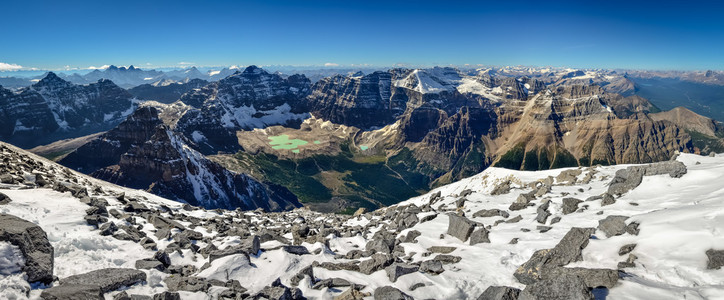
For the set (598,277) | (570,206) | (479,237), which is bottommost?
(479,237)

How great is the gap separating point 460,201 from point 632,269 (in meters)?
23.8

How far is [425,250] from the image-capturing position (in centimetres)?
2394

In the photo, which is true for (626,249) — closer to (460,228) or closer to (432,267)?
(432,267)

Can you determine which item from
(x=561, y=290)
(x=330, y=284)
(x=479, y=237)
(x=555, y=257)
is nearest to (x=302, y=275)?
(x=330, y=284)

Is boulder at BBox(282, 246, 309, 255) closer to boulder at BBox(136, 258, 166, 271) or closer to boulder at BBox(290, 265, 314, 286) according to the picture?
boulder at BBox(290, 265, 314, 286)

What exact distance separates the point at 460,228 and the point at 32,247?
2542cm

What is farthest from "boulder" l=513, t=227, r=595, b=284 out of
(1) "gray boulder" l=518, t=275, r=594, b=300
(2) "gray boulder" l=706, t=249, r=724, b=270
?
(2) "gray boulder" l=706, t=249, r=724, b=270

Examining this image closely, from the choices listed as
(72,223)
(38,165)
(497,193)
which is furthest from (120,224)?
(497,193)

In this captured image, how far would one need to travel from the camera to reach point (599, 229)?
62.6 ft

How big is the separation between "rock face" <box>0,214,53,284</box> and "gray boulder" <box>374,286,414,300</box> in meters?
14.5

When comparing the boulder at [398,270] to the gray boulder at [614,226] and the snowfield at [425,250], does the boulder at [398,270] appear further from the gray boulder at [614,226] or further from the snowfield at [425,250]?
the gray boulder at [614,226]

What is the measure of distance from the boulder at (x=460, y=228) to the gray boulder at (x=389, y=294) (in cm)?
1096

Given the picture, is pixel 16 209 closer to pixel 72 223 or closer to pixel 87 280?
pixel 72 223

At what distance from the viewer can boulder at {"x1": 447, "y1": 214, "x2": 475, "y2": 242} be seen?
80.4ft
